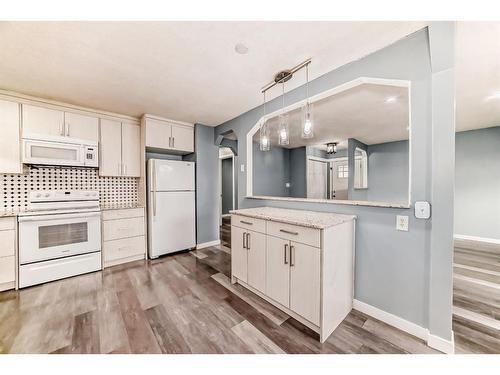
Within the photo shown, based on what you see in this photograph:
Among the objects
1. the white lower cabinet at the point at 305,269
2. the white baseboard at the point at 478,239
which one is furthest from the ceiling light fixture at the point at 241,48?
the white baseboard at the point at 478,239

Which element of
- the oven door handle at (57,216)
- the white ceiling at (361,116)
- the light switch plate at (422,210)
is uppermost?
the white ceiling at (361,116)

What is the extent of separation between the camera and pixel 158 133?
10.7 feet

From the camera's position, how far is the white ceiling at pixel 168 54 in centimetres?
144

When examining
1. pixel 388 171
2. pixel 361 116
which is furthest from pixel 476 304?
pixel 388 171

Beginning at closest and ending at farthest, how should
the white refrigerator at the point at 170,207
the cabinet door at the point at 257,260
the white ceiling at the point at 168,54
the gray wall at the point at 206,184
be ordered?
1. the white ceiling at the point at 168,54
2. the cabinet door at the point at 257,260
3. the white refrigerator at the point at 170,207
4. the gray wall at the point at 206,184

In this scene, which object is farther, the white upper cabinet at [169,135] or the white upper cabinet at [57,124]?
the white upper cabinet at [169,135]

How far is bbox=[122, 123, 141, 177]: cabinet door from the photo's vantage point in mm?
3184

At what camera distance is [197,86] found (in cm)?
231

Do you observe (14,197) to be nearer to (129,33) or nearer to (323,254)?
(129,33)

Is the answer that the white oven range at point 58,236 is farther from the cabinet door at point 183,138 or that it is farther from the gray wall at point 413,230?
the gray wall at point 413,230

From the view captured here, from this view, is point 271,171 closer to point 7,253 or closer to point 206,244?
point 206,244

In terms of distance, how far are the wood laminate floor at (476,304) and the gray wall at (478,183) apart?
54.1 inches

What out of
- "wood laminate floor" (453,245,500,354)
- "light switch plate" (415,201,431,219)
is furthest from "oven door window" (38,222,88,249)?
"wood laminate floor" (453,245,500,354)

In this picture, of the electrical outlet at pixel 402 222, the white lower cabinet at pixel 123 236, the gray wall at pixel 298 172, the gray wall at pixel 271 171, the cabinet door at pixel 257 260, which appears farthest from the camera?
the gray wall at pixel 298 172
